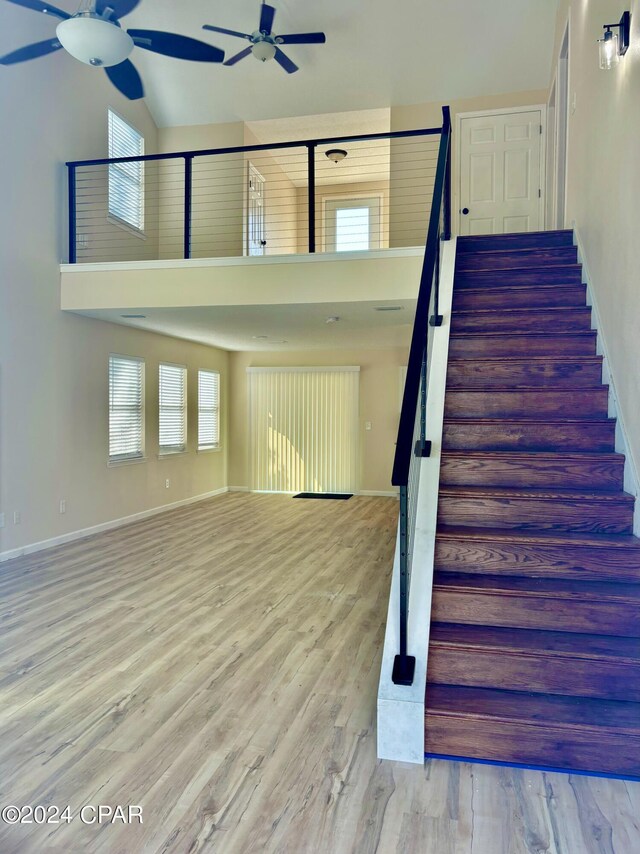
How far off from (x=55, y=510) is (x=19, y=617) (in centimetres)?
221

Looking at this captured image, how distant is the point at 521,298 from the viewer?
4.26 m

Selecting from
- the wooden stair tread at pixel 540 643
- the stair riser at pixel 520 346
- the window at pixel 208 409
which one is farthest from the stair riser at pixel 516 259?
the window at pixel 208 409

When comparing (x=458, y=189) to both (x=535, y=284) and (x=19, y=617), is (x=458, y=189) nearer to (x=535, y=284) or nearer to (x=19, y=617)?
(x=535, y=284)

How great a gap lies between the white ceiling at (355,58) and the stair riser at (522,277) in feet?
12.4

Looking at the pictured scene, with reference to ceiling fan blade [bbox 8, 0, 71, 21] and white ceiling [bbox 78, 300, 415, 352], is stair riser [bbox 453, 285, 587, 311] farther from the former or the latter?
ceiling fan blade [bbox 8, 0, 71, 21]

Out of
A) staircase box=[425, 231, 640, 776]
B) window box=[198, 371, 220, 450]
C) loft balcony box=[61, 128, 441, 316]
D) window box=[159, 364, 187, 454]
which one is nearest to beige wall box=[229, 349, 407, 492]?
window box=[198, 371, 220, 450]

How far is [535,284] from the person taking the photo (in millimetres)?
4406

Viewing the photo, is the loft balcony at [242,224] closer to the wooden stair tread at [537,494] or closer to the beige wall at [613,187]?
the beige wall at [613,187]

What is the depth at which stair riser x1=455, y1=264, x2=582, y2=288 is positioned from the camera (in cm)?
439

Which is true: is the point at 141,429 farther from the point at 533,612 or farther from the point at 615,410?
the point at 533,612

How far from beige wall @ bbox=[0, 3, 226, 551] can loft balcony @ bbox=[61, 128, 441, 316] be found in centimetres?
30

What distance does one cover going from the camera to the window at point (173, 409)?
7922mm

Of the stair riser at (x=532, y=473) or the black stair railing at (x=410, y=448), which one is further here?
the stair riser at (x=532, y=473)

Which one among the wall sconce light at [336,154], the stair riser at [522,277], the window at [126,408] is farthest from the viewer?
the wall sconce light at [336,154]
